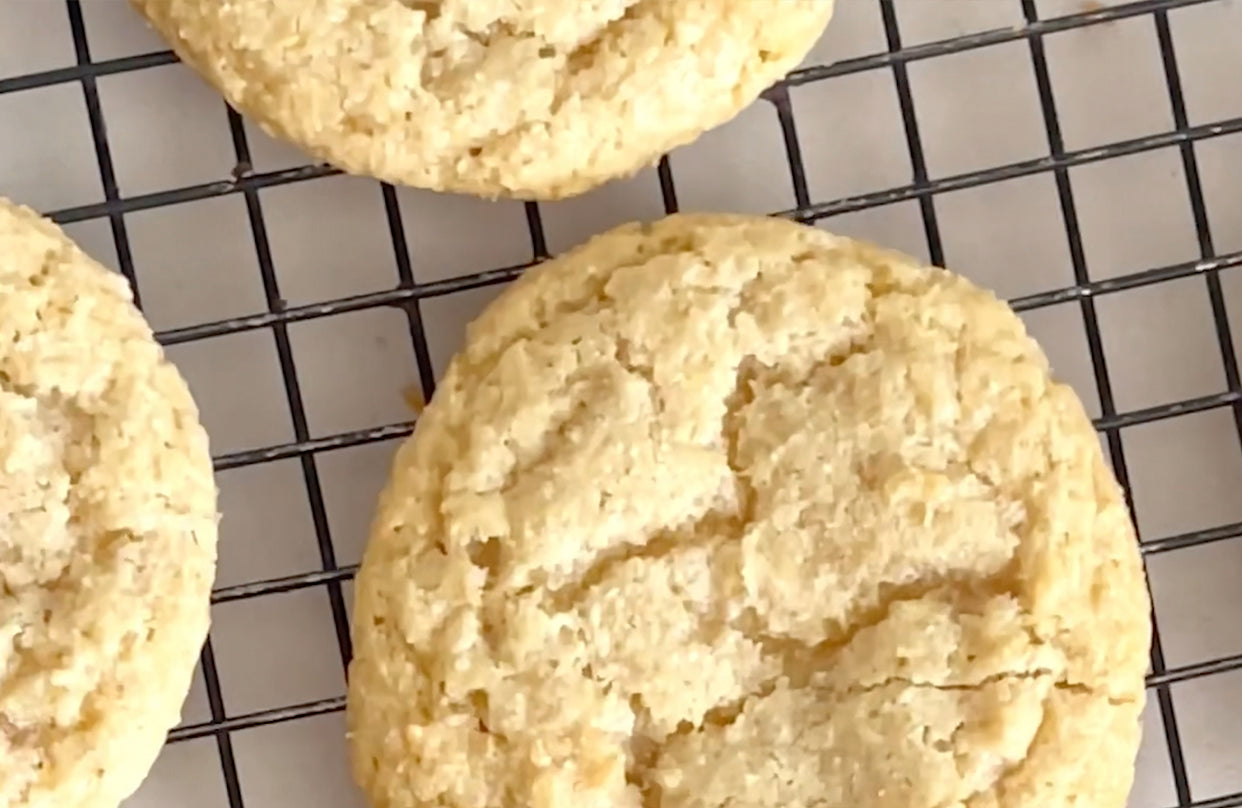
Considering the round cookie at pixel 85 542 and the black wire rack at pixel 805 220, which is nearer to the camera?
the round cookie at pixel 85 542

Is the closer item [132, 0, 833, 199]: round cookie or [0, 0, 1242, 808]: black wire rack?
[132, 0, 833, 199]: round cookie

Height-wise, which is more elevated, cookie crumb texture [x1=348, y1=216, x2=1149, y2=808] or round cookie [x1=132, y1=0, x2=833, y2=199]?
round cookie [x1=132, y1=0, x2=833, y2=199]

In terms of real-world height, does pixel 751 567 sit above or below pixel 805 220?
below

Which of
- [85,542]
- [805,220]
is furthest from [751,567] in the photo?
[85,542]

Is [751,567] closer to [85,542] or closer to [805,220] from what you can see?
[805,220]

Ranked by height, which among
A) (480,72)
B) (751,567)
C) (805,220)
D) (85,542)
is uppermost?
(480,72)

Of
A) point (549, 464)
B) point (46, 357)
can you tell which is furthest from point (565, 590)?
point (46, 357)
